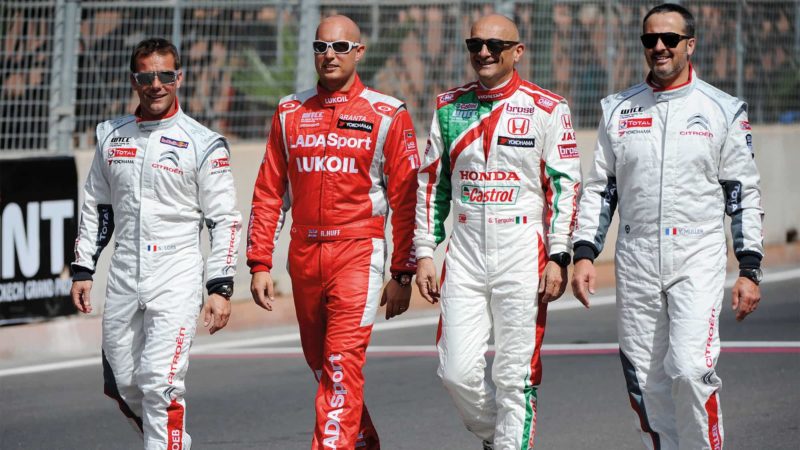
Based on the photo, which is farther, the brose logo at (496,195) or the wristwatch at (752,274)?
the brose logo at (496,195)

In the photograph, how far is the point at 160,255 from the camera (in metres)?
6.85

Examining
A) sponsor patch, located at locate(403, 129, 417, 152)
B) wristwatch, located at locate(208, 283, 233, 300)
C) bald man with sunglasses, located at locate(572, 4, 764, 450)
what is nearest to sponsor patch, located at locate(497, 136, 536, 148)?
bald man with sunglasses, located at locate(572, 4, 764, 450)

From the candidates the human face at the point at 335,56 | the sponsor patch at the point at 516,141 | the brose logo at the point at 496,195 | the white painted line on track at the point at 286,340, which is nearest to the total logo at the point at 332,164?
the human face at the point at 335,56

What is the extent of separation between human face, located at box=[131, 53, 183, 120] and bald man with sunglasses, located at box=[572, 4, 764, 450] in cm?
209

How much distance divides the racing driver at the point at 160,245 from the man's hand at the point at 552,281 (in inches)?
57.3

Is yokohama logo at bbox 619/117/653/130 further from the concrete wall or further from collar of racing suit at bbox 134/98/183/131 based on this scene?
the concrete wall

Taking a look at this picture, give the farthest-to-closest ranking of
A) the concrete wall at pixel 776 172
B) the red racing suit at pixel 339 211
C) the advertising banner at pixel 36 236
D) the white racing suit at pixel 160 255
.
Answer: the concrete wall at pixel 776 172 → the advertising banner at pixel 36 236 → the red racing suit at pixel 339 211 → the white racing suit at pixel 160 255

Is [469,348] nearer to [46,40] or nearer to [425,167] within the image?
[425,167]

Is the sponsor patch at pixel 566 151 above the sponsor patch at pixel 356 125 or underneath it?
underneath

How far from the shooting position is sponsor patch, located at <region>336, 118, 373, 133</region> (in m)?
7.07

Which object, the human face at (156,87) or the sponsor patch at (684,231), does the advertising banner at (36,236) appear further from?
the sponsor patch at (684,231)

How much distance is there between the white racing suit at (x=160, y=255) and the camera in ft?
22.2

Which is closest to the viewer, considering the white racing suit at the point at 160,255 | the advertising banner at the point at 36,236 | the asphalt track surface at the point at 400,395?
the white racing suit at the point at 160,255

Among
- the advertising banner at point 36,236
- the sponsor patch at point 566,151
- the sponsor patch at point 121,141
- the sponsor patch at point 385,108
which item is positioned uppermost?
the sponsor patch at point 385,108
